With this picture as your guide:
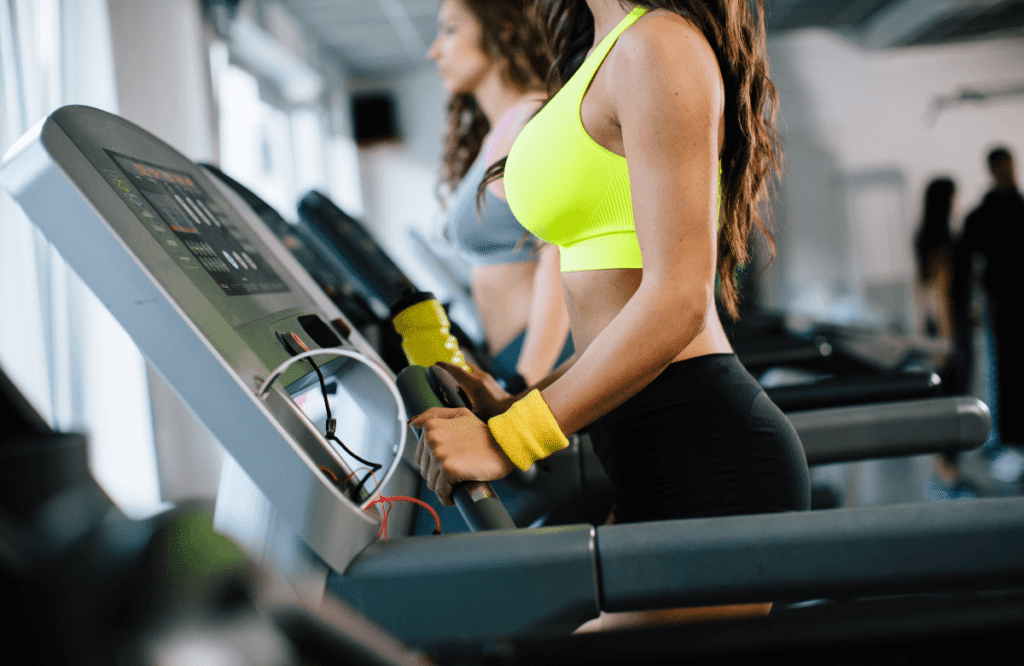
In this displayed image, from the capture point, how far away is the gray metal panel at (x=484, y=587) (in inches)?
21.2

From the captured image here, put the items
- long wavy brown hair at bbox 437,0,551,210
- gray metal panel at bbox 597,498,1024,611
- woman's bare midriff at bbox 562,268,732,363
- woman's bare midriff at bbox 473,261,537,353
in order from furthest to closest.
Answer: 1. woman's bare midriff at bbox 473,261,537,353
2. long wavy brown hair at bbox 437,0,551,210
3. woman's bare midriff at bbox 562,268,732,363
4. gray metal panel at bbox 597,498,1024,611

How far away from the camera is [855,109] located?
734cm

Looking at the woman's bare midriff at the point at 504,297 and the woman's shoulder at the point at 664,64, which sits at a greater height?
the woman's shoulder at the point at 664,64

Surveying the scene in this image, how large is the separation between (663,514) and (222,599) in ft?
1.65

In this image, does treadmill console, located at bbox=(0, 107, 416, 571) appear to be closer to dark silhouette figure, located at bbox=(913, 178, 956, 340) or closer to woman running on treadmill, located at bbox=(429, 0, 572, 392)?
woman running on treadmill, located at bbox=(429, 0, 572, 392)

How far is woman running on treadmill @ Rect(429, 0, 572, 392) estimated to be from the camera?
1.30 m

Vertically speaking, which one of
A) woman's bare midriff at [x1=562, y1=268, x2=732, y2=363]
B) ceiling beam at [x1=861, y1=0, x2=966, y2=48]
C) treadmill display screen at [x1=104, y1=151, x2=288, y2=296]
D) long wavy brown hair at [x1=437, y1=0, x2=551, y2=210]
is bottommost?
woman's bare midriff at [x1=562, y1=268, x2=732, y2=363]

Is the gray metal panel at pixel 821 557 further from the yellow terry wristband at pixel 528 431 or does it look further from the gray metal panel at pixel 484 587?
the yellow terry wristband at pixel 528 431

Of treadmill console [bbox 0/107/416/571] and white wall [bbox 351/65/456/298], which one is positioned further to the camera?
white wall [bbox 351/65/456/298]

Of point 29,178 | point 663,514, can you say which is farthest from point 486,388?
point 29,178

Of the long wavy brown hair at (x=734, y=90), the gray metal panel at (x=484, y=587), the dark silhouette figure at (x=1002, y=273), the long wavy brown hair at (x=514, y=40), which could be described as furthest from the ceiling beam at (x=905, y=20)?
the gray metal panel at (x=484, y=587)

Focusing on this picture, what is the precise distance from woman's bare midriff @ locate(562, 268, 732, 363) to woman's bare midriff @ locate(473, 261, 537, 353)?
77 cm

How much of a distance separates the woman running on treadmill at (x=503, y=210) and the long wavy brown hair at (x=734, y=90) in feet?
0.76

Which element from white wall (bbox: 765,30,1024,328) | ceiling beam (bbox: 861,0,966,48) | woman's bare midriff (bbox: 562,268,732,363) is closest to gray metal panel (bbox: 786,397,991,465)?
woman's bare midriff (bbox: 562,268,732,363)
